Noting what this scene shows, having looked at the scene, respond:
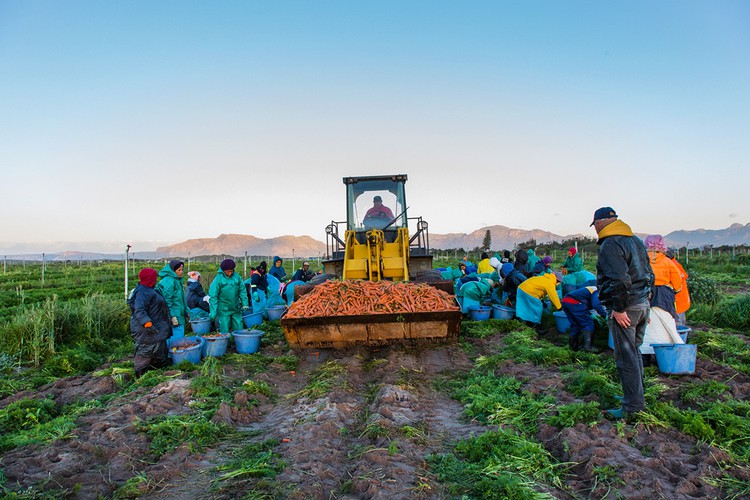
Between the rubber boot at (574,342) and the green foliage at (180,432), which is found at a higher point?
the rubber boot at (574,342)

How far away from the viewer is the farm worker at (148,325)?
633cm

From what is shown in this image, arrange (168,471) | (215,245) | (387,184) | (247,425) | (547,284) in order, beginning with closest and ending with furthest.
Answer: (168,471), (247,425), (547,284), (387,184), (215,245)

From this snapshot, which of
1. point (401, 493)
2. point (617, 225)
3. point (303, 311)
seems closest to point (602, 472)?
point (401, 493)

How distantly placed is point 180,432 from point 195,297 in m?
5.12

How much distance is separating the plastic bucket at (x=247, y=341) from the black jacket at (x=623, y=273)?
18.0ft

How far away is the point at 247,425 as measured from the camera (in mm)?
4699

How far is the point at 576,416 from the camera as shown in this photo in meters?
4.13

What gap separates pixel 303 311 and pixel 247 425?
2.61 m

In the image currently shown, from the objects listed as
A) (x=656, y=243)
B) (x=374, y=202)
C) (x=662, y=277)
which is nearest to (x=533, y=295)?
(x=656, y=243)

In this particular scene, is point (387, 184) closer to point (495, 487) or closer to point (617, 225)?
point (617, 225)

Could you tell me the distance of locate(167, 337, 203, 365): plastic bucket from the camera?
262 inches

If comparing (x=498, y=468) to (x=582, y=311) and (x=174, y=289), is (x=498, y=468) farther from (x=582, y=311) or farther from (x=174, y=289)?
(x=174, y=289)

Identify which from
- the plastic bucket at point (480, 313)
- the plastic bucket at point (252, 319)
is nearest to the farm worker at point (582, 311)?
the plastic bucket at point (480, 313)

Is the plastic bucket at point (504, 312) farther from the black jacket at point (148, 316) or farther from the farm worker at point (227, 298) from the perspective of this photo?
the black jacket at point (148, 316)
